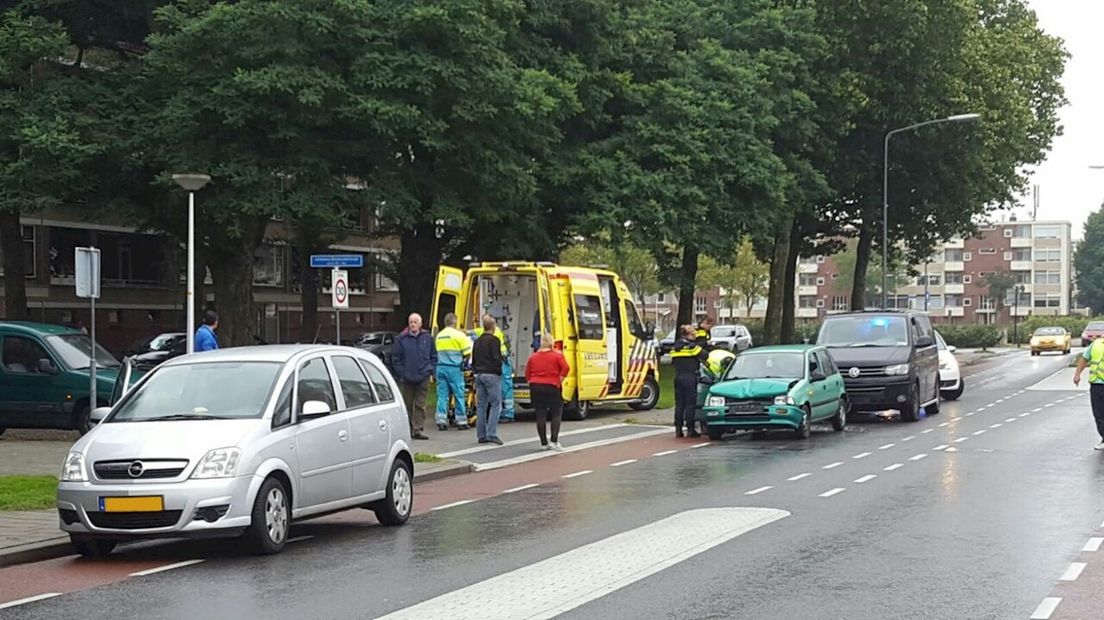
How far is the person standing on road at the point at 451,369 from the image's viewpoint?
2281cm

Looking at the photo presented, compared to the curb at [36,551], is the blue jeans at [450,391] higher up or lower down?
higher up

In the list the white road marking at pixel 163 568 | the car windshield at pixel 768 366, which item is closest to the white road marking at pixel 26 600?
the white road marking at pixel 163 568

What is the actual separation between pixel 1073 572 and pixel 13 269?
1263 inches

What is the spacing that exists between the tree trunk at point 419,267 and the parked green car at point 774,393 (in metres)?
15.7

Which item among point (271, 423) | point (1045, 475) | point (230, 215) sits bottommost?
point (1045, 475)

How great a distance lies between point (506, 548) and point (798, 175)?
3471 centimetres

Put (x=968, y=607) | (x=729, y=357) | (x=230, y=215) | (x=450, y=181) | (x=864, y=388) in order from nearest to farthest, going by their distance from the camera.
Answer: (x=968, y=607) < (x=729, y=357) < (x=864, y=388) < (x=230, y=215) < (x=450, y=181)

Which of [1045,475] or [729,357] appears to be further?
[729,357]

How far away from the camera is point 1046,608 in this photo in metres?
8.73

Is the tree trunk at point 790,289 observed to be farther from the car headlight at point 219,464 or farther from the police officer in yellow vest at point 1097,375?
the car headlight at point 219,464

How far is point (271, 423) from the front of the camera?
1167cm

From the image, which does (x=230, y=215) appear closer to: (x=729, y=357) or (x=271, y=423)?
(x=729, y=357)

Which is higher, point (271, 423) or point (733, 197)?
point (733, 197)

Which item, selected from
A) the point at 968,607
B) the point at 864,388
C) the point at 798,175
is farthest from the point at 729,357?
the point at 798,175
